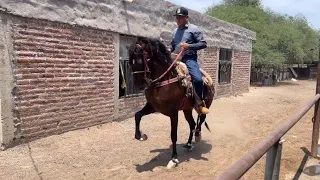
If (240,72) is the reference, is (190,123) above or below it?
below

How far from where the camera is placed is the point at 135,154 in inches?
225

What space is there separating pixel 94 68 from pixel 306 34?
31.3 m

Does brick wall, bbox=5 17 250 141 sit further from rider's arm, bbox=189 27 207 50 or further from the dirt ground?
rider's arm, bbox=189 27 207 50

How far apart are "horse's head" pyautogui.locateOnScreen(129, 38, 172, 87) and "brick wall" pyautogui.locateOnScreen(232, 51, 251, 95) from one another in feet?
36.7

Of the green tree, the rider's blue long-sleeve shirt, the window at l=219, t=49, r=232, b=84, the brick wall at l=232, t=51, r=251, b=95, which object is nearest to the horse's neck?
the rider's blue long-sleeve shirt

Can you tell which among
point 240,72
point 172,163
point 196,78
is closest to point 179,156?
point 172,163

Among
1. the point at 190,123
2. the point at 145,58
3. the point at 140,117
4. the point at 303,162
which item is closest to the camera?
the point at 145,58

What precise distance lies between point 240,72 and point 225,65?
1923mm

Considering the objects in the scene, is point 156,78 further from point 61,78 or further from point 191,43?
Answer: point 61,78

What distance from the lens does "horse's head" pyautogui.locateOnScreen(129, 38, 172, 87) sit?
4.48 m

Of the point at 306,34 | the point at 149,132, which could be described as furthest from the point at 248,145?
the point at 306,34

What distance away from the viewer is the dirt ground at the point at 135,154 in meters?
4.69

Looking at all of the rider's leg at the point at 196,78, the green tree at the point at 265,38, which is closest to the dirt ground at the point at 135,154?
the rider's leg at the point at 196,78

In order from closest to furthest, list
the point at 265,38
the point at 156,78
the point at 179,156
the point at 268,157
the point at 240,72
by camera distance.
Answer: the point at 268,157
the point at 156,78
the point at 179,156
the point at 240,72
the point at 265,38
